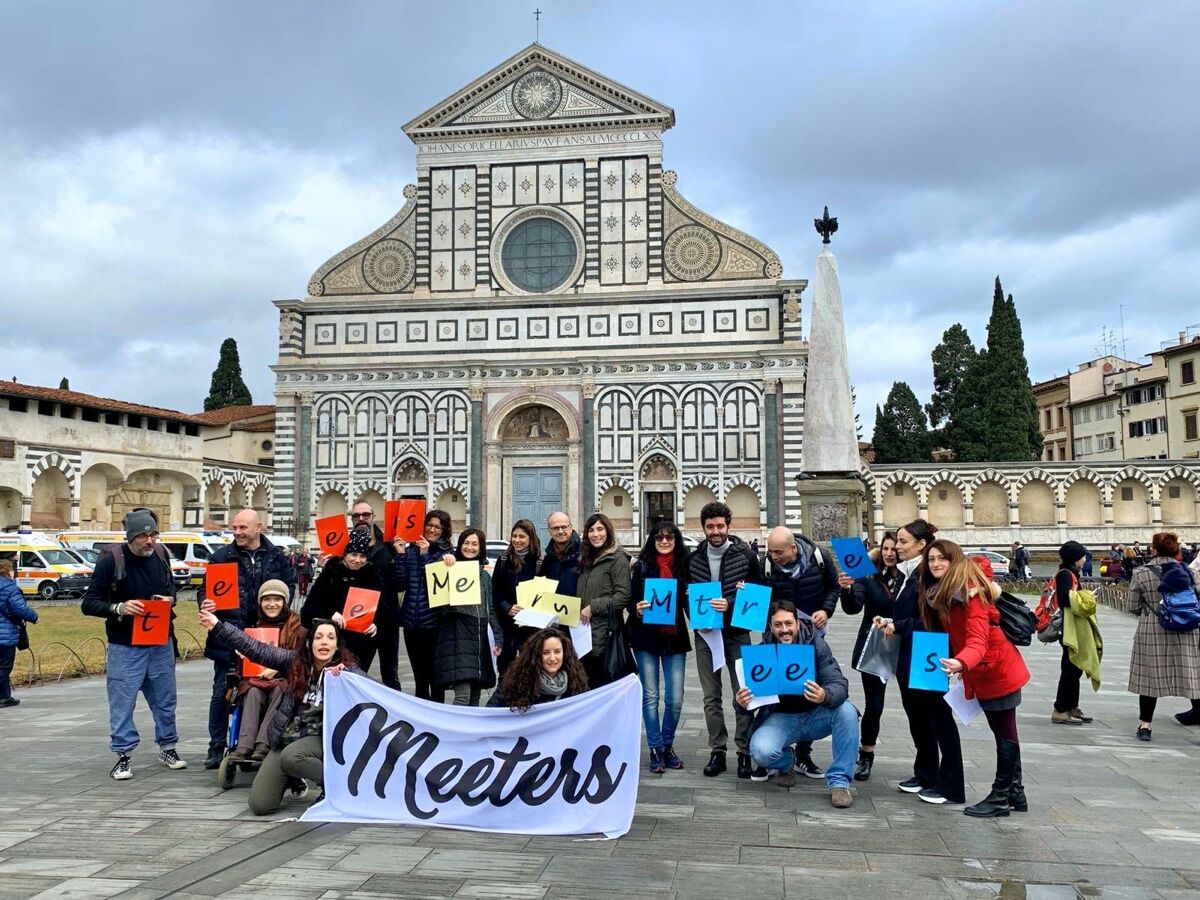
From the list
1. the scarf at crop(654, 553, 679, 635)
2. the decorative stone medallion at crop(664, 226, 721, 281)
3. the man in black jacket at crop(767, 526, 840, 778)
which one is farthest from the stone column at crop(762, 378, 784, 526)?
Result: the man in black jacket at crop(767, 526, 840, 778)

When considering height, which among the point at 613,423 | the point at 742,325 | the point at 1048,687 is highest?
the point at 742,325

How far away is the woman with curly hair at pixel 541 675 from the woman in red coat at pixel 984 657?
2314 millimetres

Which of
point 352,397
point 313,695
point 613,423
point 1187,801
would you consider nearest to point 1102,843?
point 1187,801

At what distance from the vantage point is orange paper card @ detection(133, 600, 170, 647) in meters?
7.57

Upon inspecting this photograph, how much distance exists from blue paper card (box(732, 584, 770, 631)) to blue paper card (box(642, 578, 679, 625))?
1.56 ft

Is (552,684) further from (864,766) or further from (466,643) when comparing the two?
(864,766)

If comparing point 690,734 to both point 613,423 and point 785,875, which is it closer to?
point 785,875

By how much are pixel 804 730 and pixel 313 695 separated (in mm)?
3250

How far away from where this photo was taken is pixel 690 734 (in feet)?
30.3

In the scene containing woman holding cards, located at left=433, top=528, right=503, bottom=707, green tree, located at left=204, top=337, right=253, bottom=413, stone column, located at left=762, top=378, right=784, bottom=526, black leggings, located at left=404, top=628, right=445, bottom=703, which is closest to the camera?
woman holding cards, located at left=433, top=528, right=503, bottom=707

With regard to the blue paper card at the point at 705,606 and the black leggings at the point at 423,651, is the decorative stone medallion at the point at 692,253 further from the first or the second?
the blue paper card at the point at 705,606

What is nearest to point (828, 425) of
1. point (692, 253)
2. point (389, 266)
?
point (692, 253)

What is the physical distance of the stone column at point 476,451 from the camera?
128 feet

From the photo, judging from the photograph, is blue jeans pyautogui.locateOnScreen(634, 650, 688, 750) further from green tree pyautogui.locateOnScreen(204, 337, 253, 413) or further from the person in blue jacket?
green tree pyautogui.locateOnScreen(204, 337, 253, 413)
